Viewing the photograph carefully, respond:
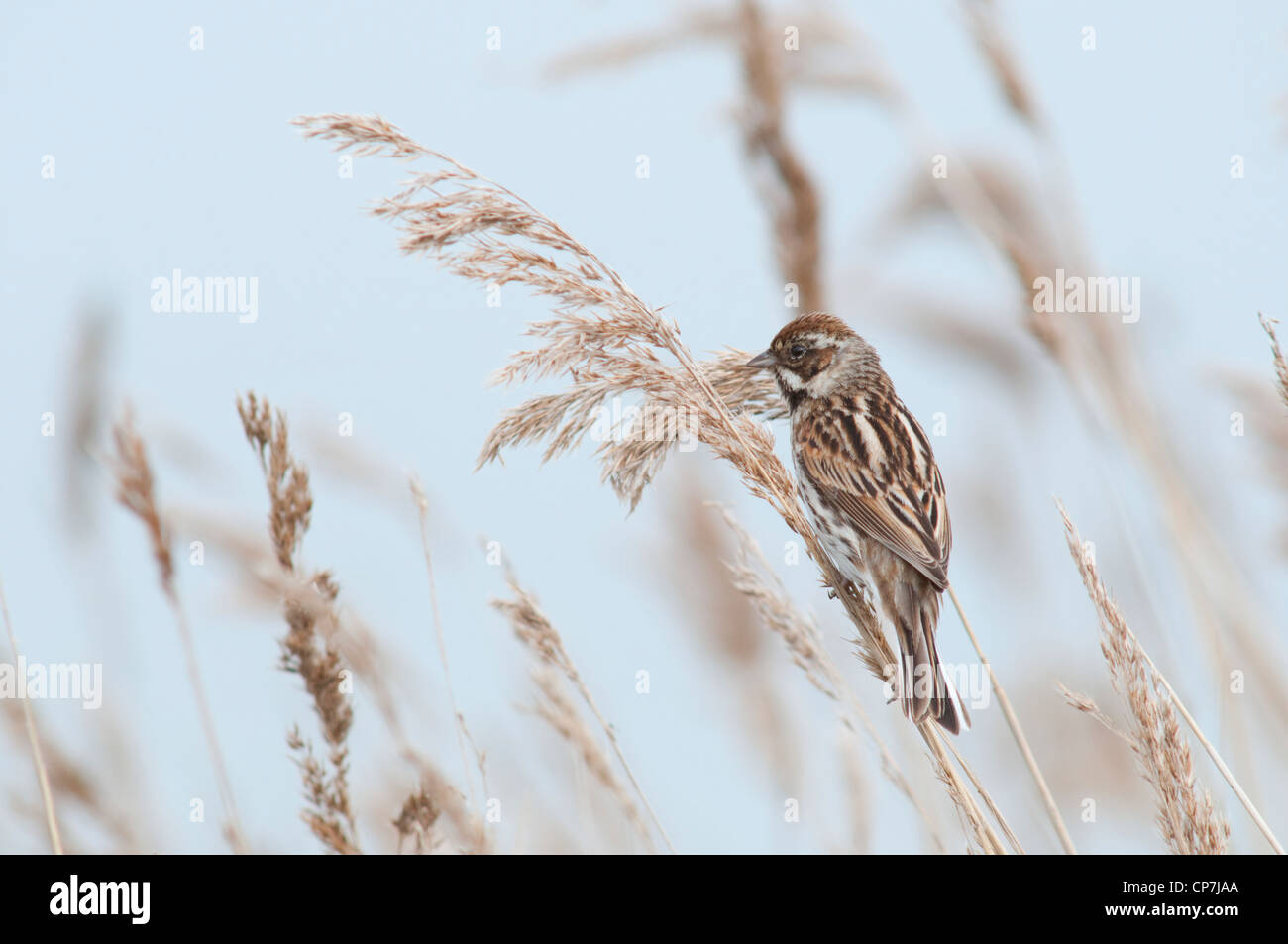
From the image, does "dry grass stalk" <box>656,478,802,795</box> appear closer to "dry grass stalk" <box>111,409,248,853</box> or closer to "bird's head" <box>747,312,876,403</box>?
"bird's head" <box>747,312,876,403</box>

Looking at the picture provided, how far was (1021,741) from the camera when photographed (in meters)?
2.35

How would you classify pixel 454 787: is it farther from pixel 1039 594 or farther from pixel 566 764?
pixel 1039 594

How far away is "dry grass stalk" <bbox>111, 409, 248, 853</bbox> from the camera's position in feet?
7.34

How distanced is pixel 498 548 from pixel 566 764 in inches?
54.8

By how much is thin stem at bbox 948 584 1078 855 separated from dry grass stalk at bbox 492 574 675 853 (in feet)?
2.21

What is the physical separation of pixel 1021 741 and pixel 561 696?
87 centimetres

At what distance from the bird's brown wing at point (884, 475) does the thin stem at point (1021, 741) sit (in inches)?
24.1

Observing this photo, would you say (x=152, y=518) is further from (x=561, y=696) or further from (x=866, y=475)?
(x=866, y=475)

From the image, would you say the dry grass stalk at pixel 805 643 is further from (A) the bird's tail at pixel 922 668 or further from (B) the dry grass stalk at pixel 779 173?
(B) the dry grass stalk at pixel 779 173

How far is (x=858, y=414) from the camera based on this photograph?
3.67m

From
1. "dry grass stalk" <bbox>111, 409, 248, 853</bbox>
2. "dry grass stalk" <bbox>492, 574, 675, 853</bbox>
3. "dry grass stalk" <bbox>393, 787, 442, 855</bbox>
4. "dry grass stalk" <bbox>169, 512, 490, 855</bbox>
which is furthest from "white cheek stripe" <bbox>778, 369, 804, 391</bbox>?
"dry grass stalk" <bbox>111, 409, 248, 853</bbox>

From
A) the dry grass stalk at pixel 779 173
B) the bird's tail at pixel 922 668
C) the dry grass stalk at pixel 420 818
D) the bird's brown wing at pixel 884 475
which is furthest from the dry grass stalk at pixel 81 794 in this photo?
the dry grass stalk at pixel 779 173

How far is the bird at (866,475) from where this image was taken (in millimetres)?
3297
